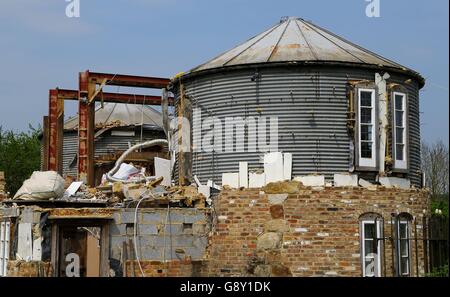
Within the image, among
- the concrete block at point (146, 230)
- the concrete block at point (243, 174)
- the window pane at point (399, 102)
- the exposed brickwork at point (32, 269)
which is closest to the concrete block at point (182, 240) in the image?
the concrete block at point (146, 230)

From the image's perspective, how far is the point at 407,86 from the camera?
774 inches

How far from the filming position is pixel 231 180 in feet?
61.0

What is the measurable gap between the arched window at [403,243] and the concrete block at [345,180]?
144 centimetres

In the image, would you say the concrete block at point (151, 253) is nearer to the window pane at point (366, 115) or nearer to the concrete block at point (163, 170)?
the concrete block at point (163, 170)

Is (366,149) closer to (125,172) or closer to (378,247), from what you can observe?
(378,247)

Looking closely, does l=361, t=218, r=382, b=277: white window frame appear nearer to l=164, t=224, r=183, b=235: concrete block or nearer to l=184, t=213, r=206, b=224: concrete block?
l=184, t=213, r=206, b=224: concrete block

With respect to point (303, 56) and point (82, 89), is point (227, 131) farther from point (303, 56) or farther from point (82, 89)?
point (82, 89)

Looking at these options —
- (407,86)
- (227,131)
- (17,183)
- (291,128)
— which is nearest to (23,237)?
(227,131)

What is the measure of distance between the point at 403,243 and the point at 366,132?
2.92 metres

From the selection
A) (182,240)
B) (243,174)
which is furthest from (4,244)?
(243,174)

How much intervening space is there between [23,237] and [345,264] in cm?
765

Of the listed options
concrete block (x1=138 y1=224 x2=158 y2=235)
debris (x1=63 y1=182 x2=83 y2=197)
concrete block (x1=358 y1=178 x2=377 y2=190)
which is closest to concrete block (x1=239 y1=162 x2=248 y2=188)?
concrete block (x1=138 y1=224 x2=158 y2=235)

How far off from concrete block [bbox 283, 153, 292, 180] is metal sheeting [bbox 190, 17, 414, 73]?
94.4 inches

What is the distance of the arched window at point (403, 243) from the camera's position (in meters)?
18.4
